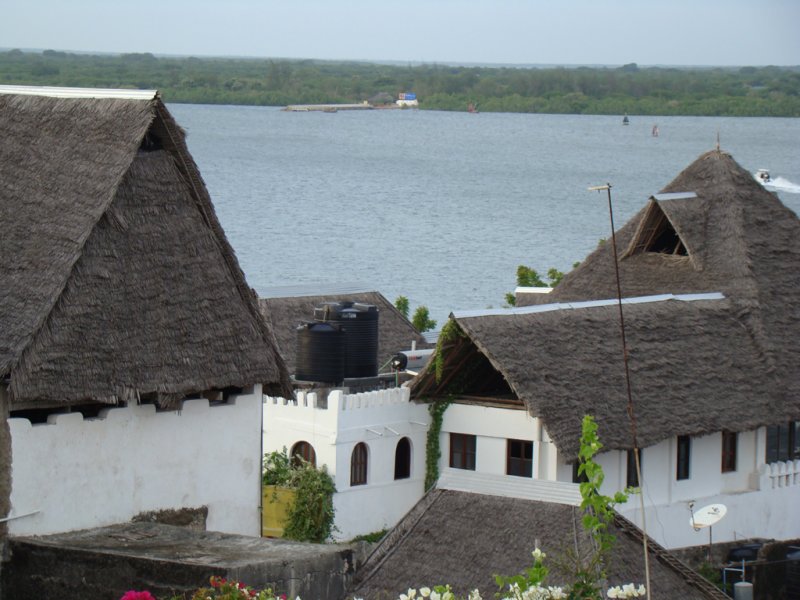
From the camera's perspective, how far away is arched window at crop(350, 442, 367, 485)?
29569mm

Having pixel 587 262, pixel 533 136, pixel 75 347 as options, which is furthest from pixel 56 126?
pixel 533 136

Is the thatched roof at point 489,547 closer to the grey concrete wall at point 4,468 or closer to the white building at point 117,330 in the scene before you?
the white building at point 117,330

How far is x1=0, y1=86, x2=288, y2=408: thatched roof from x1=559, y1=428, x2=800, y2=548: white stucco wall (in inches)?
353

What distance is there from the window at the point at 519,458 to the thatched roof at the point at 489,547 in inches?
257

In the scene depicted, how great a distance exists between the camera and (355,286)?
41.2m

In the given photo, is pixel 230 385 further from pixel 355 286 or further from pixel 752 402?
pixel 355 286

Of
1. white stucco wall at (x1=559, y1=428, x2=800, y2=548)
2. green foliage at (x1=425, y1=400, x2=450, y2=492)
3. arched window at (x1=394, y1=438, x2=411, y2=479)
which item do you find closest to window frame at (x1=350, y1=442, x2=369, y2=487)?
arched window at (x1=394, y1=438, x2=411, y2=479)

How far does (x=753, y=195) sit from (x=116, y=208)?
59.7ft

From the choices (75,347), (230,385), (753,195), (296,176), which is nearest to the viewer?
(75,347)

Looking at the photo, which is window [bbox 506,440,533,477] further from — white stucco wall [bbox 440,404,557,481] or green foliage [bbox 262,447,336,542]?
green foliage [bbox 262,447,336,542]

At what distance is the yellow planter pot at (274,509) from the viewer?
94.6 feet

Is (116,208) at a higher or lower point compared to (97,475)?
higher

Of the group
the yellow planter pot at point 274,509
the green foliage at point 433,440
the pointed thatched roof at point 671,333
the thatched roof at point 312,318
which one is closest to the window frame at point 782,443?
the pointed thatched roof at point 671,333

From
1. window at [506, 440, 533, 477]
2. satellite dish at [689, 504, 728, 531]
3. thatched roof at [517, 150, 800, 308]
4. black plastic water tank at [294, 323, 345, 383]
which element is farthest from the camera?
thatched roof at [517, 150, 800, 308]
